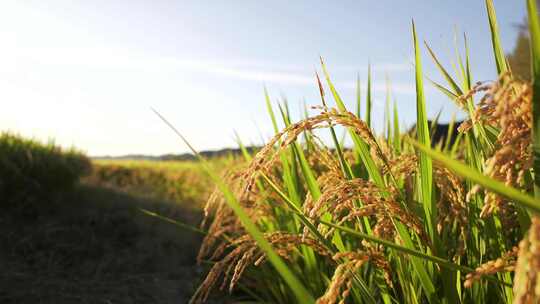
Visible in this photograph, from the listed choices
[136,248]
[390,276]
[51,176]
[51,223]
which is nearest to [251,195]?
[390,276]

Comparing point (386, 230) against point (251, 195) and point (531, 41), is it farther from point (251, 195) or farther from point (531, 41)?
point (251, 195)

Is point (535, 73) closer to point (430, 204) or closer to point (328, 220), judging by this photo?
point (430, 204)

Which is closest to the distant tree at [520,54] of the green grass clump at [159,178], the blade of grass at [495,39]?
the green grass clump at [159,178]

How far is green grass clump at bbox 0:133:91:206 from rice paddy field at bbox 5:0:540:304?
24 mm

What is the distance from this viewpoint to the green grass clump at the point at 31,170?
5.46 metres

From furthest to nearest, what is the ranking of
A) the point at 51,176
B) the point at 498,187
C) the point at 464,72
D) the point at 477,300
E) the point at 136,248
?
the point at 51,176, the point at 136,248, the point at 464,72, the point at 477,300, the point at 498,187

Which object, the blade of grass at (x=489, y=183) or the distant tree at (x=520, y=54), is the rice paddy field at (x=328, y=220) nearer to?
the blade of grass at (x=489, y=183)

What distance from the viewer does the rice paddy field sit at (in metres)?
0.87

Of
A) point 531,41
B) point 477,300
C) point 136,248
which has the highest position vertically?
point 531,41

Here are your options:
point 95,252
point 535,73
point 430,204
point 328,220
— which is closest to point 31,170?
point 95,252

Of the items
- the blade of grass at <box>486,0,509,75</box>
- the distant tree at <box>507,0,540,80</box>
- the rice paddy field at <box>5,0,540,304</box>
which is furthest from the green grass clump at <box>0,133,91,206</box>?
the distant tree at <box>507,0,540,80</box>

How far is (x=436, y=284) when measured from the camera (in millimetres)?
1426

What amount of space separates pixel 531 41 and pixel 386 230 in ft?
1.99

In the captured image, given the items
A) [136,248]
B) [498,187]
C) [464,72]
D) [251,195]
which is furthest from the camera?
[136,248]
